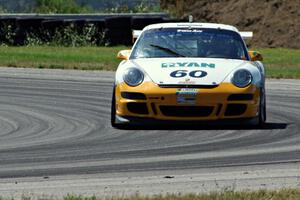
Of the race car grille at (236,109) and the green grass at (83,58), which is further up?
the race car grille at (236,109)

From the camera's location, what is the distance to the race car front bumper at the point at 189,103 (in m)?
12.8

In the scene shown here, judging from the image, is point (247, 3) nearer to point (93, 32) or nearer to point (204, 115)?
point (93, 32)

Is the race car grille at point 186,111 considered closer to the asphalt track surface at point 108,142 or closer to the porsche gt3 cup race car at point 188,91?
the porsche gt3 cup race car at point 188,91

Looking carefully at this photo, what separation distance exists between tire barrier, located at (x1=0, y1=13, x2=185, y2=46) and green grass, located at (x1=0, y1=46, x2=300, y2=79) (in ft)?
1.25

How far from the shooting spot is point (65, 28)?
30609mm

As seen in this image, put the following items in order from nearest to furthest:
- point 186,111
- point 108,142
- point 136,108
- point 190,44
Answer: point 108,142 → point 186,111 → point 136,108 → point 190,44

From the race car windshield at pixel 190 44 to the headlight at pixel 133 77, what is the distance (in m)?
0.79

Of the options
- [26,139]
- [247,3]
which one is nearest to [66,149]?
[26,139]

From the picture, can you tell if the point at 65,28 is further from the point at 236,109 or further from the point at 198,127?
the point at 236,109

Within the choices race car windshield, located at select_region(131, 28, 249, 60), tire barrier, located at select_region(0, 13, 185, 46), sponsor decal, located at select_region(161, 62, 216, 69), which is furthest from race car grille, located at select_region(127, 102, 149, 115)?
tire barrier, located at select_region(0, 13, 185, 46)

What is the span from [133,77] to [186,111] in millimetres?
712

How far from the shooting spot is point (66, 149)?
11.2 m

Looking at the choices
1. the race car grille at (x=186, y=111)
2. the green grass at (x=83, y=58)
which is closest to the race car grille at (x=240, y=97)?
the race car grille at (x=186, y=111)

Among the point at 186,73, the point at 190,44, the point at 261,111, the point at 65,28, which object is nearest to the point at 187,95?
the point at 186,73
